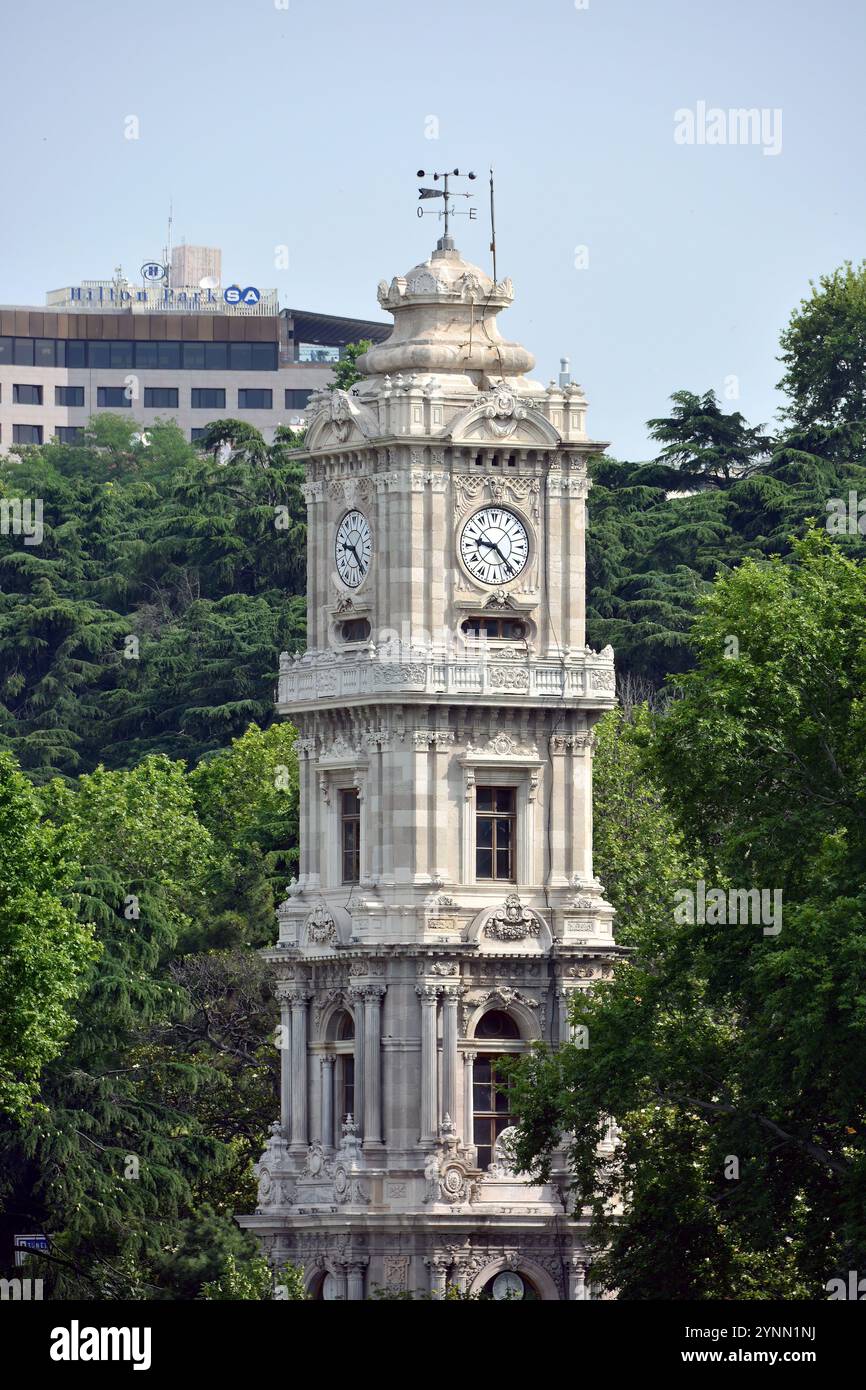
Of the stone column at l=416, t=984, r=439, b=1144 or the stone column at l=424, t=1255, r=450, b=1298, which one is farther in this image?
the stone column at l=416, t=984, r=439, b=1144

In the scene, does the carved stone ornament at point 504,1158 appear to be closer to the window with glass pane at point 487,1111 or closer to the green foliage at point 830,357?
the window with glass pane at point 487,1111

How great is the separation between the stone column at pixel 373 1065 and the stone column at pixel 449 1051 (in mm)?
1328

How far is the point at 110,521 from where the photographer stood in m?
169

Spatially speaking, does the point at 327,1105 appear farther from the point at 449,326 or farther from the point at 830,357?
the point at 830,357

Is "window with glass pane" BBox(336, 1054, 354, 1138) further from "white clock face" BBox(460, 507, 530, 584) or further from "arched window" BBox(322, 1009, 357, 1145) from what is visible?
"white clock face" BBox(460, 507, 530, 584)

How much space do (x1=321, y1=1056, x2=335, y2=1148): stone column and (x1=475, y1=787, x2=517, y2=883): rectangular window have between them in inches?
203

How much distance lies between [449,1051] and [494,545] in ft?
35.5

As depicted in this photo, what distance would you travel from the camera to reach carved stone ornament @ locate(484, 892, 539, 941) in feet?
297

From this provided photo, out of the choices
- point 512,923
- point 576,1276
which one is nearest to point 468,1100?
point 512,923

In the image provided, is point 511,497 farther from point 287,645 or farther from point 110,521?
point 110,521

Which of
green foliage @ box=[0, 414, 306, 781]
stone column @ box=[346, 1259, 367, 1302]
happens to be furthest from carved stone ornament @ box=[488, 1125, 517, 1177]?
green foliage @ box=[0, 414, 306, 781]

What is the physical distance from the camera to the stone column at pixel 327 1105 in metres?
91.6

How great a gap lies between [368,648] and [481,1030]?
8.28 metres
